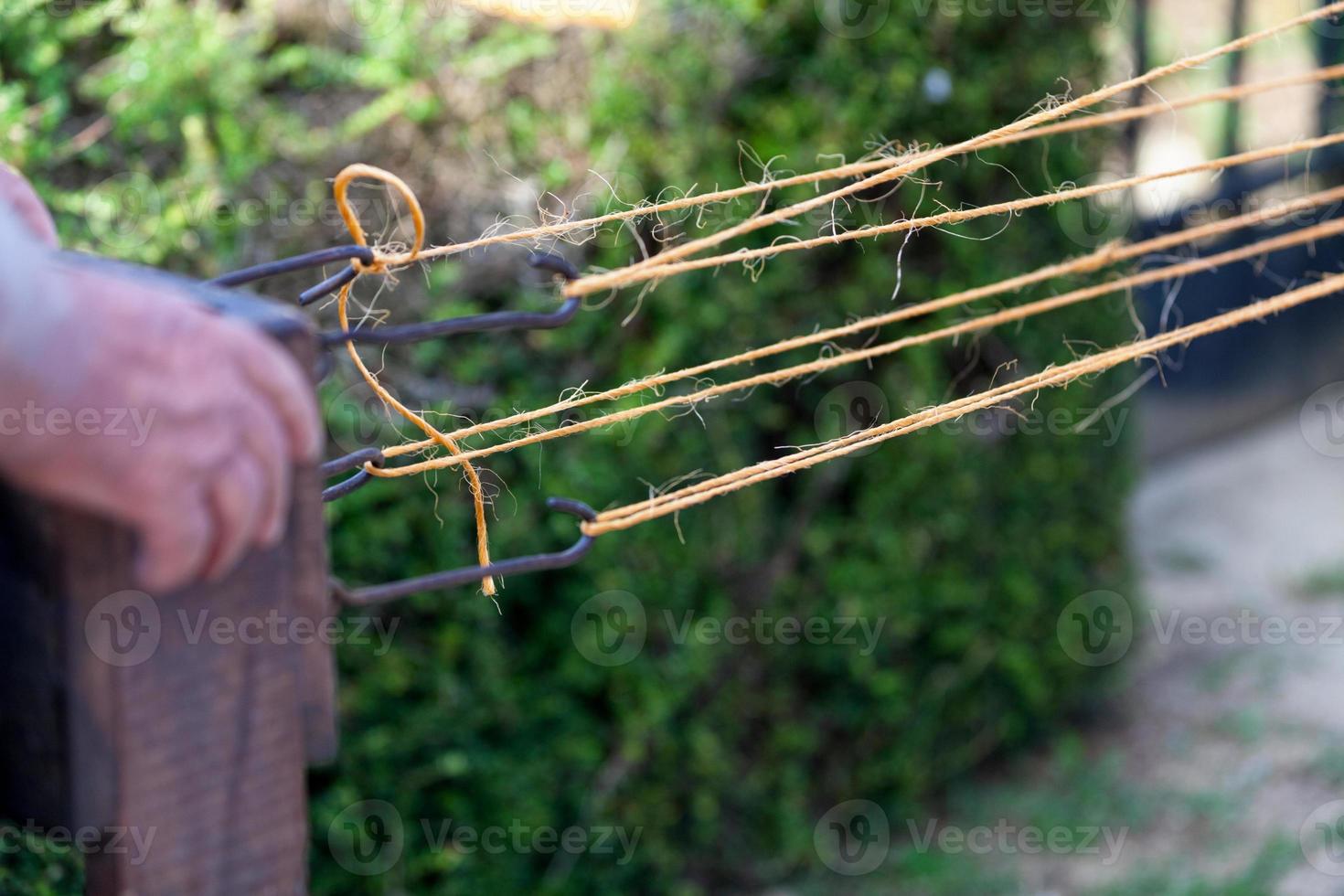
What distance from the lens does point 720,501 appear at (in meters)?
3.08

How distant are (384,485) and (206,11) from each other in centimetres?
104

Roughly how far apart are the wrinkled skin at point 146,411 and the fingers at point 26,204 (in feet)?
1.14

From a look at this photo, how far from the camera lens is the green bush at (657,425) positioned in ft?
8.27

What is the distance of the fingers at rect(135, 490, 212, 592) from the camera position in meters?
0.74

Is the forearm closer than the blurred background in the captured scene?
Yes

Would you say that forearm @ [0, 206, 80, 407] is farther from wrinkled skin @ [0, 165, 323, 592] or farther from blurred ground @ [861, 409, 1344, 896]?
blurred ground @ [861, 409, 1344, 896]

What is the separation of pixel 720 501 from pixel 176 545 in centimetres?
239

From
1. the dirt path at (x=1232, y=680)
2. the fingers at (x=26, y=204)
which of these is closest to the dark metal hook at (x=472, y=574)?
the fingers at (x=26, y=204)

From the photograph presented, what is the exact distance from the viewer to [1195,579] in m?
5.16

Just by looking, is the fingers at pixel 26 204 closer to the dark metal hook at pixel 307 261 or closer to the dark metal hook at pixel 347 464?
the dark metal hook at pixel 307 261

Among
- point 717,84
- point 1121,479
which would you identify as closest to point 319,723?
point 717,84

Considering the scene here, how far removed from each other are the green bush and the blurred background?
0.04ft

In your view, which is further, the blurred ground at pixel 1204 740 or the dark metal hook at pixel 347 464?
the blurred ground at pixel 1204 740

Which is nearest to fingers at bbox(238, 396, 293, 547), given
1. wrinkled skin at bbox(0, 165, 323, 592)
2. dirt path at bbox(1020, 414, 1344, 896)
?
wrinkled skin at bbox(0, 165, 323, 592)
